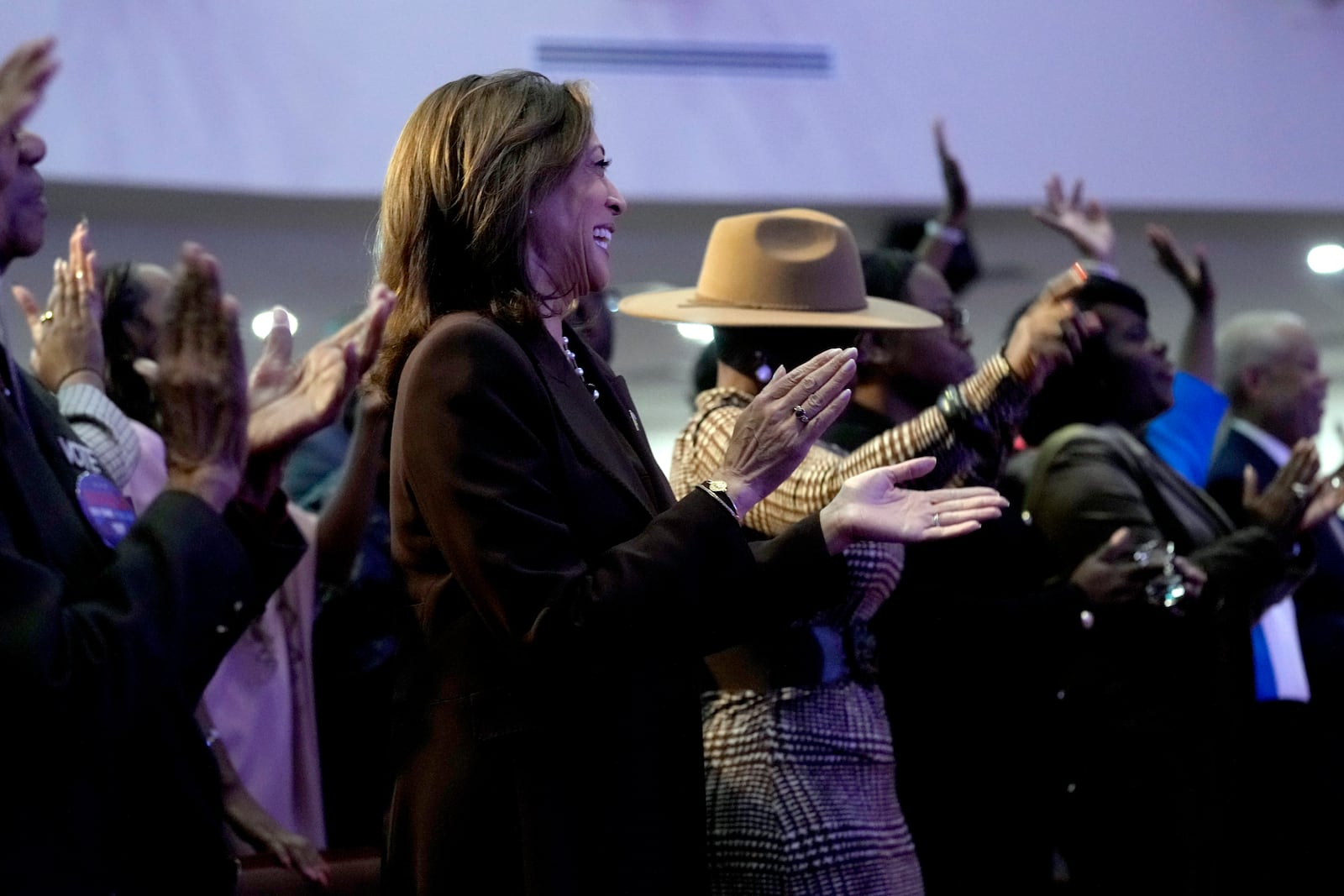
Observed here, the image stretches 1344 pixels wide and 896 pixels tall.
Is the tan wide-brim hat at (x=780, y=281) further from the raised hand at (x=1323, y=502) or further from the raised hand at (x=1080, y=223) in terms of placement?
the raised hand at (x=1080, y=223)

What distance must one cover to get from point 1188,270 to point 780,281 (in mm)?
2046

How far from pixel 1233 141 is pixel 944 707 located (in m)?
3.95

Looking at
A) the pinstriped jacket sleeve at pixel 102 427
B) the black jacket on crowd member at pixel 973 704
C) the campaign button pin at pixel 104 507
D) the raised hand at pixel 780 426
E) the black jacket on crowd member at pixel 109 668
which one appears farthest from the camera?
the black jacket on crowd member at pixel 973 704

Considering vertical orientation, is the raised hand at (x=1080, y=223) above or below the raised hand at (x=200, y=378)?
below

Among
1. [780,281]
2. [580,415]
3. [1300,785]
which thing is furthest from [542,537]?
[1300,785]

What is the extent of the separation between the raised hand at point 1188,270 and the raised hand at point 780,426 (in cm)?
258

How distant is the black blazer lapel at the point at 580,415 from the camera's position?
68.3 inches

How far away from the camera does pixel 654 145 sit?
5734 mm

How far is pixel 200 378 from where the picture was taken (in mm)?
1426

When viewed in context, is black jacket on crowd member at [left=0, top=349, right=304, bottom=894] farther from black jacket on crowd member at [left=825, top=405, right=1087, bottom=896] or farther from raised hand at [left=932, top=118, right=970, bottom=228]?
raised hand at [left=932, top=118, right=970, bottom=228]

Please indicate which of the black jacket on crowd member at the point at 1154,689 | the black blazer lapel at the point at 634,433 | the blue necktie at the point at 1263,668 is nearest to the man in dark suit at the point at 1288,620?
the blue necktie at the point at 1263,668

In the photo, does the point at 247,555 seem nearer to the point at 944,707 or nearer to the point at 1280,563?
the point at 944,707

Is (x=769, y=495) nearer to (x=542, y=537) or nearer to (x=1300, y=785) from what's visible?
(x=542, y=537)

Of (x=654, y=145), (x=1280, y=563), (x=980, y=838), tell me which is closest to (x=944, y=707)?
(x=980, y=838)
